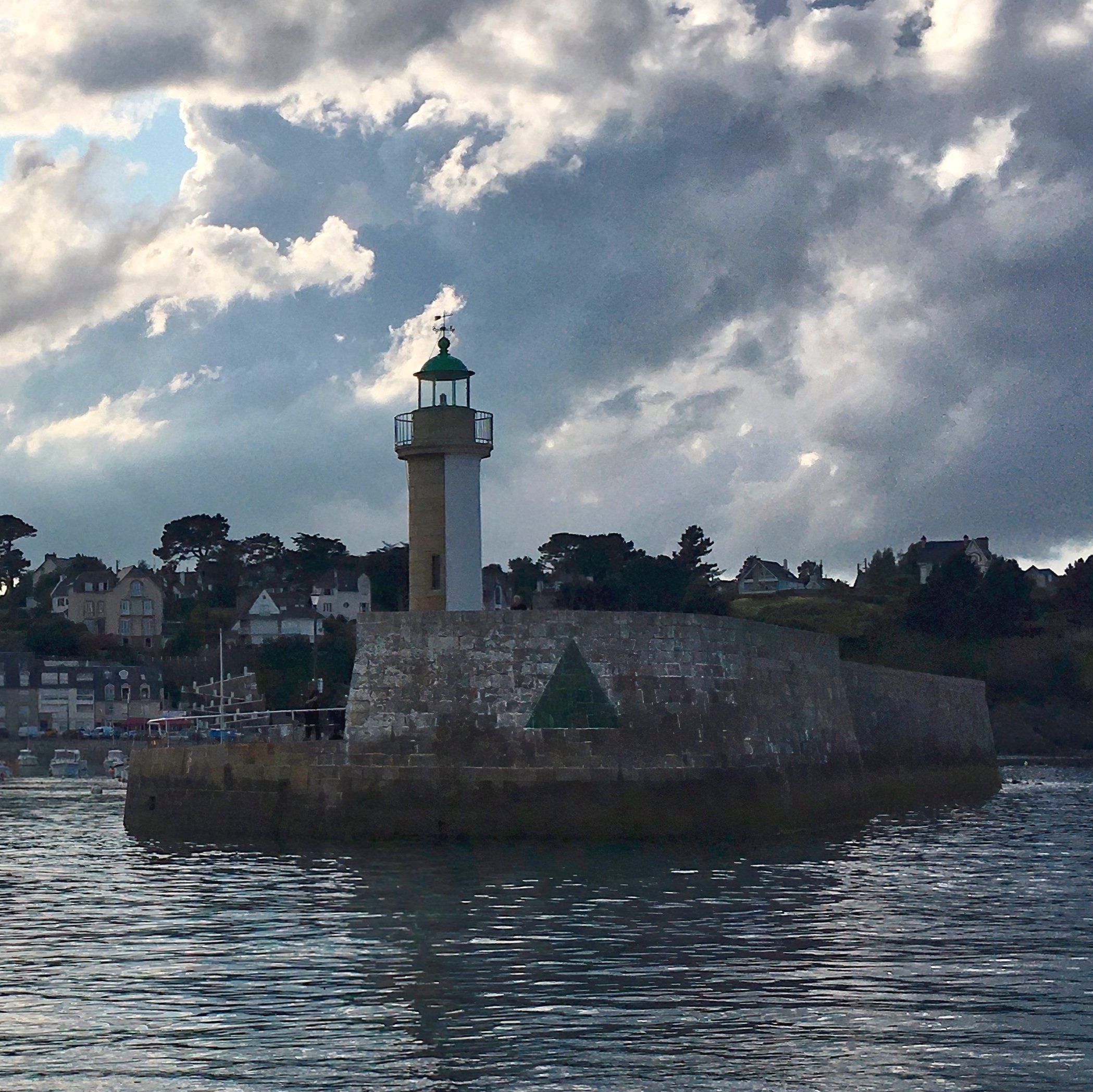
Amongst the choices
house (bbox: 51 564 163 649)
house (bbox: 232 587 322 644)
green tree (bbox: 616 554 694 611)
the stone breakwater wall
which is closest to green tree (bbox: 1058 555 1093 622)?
green tree (bbox: 616 554 694 611)

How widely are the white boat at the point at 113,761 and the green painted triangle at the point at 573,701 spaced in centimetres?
5441

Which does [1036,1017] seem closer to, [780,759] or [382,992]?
[382,992]

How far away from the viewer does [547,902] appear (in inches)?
810

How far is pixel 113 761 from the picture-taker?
82938 millimetres

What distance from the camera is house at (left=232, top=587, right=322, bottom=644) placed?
12500cm

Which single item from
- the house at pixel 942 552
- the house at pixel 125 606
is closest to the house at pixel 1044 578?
the house at pixel 942 552

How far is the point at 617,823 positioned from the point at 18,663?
95188 millimetres

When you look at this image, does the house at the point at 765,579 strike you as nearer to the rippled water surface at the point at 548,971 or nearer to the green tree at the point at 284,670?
the green tree at the point at 284,670

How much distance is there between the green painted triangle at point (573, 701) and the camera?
2797 centimetres

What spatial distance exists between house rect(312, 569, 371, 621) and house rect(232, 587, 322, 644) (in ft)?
5.39

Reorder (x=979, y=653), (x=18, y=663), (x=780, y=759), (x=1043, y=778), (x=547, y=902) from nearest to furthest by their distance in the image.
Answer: (x=547, y=902)
(x=780, y=759)
(x=1043, y=778)
(x=979, y=653)
(x=18, y=663)

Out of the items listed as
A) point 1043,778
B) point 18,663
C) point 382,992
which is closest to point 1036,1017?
point 382,992

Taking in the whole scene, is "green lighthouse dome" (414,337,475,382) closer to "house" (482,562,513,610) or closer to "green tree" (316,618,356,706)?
"green tree" (316,618,356,706)

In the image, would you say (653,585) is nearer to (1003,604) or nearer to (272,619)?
(1003,604)
